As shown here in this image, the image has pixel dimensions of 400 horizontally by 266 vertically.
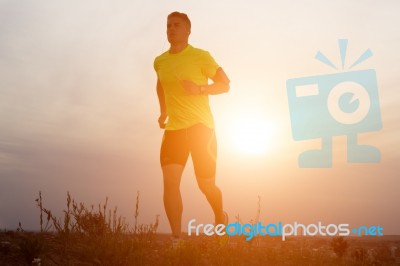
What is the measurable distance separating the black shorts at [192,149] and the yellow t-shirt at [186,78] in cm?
10

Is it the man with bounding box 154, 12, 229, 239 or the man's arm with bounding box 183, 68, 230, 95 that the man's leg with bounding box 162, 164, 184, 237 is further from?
the man's arm with bounding box 183, 68, 230, 95

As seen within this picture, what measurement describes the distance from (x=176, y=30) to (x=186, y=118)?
4.19 feet

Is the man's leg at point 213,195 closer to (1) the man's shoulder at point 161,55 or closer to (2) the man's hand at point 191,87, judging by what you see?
(2) the man's hand at point 191,87

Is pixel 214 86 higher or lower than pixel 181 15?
lower

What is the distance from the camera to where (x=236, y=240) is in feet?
23.7

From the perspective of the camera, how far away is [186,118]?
22.7 feet

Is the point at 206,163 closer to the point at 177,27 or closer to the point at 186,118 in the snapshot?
the point at 186,118

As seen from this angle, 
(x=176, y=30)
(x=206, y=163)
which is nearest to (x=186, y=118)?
(x=206, y=163)

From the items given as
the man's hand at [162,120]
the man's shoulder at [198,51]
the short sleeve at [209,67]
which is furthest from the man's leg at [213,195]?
the man's shoulder at [198,51]

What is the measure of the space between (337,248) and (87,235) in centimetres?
394

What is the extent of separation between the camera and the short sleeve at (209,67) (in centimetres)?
708

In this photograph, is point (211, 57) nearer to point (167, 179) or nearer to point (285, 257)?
point (167, 179)

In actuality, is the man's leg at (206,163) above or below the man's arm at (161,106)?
below

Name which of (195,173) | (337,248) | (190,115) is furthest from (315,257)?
(190,115)
